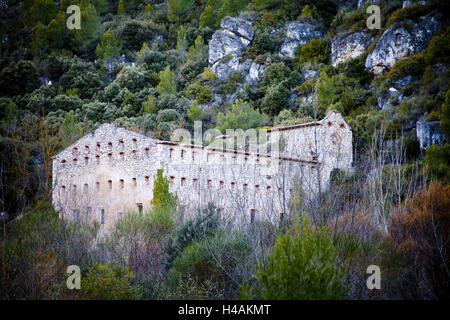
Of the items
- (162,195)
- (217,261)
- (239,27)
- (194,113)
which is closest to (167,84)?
(194,113)

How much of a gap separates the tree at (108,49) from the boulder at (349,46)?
29.2 meters

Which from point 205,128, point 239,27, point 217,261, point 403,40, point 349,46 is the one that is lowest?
point 217,261

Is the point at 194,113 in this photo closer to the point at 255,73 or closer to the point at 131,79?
the point at 131,79

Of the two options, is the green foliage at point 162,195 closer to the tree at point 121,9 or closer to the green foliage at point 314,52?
the green foliage at point 314,52

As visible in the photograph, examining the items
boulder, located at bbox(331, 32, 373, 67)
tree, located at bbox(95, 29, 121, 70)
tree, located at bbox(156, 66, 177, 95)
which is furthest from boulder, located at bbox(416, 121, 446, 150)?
tree, located at bbox(95, 29, 121, 70)

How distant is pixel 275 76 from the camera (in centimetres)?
3981

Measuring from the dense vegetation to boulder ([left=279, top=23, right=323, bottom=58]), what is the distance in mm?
1398

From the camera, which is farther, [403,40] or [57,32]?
[57,32]

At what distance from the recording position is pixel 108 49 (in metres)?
47.9

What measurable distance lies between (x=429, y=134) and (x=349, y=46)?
2207cm

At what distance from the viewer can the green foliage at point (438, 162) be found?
513 inches

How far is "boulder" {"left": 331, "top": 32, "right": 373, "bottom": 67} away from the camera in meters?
37.6

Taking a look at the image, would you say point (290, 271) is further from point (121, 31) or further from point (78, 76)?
point (121, 31)
